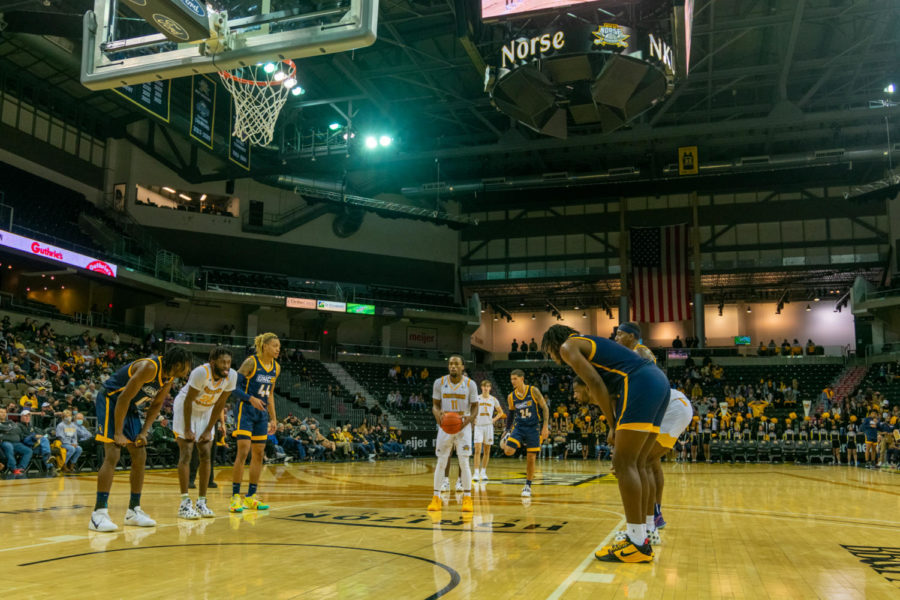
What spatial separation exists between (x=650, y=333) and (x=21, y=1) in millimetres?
35069

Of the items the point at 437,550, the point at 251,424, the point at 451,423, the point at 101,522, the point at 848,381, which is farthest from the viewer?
the point at 848,381

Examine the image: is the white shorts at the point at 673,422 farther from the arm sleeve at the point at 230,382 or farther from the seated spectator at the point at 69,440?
the seated spectator at the point at 69,440

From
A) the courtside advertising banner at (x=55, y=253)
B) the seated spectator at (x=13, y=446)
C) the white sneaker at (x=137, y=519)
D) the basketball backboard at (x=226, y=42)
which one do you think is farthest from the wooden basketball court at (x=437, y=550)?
the courtside advertising banner at (x=55, y=253)

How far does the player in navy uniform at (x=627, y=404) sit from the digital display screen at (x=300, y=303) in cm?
2966

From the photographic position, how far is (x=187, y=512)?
724 cm

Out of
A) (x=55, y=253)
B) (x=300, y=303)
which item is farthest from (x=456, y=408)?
(x=300, y=303)

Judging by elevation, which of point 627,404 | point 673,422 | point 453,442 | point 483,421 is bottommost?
point 453,442

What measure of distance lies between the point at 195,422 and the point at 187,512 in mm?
973

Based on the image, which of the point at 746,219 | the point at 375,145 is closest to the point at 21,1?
the point at 375,145

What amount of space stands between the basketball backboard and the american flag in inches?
1257

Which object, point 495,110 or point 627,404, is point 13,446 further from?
point 495,110

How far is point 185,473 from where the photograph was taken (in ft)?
25.2

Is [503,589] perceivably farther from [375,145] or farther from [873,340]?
[873,340]

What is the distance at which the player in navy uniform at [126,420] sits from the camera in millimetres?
6379
